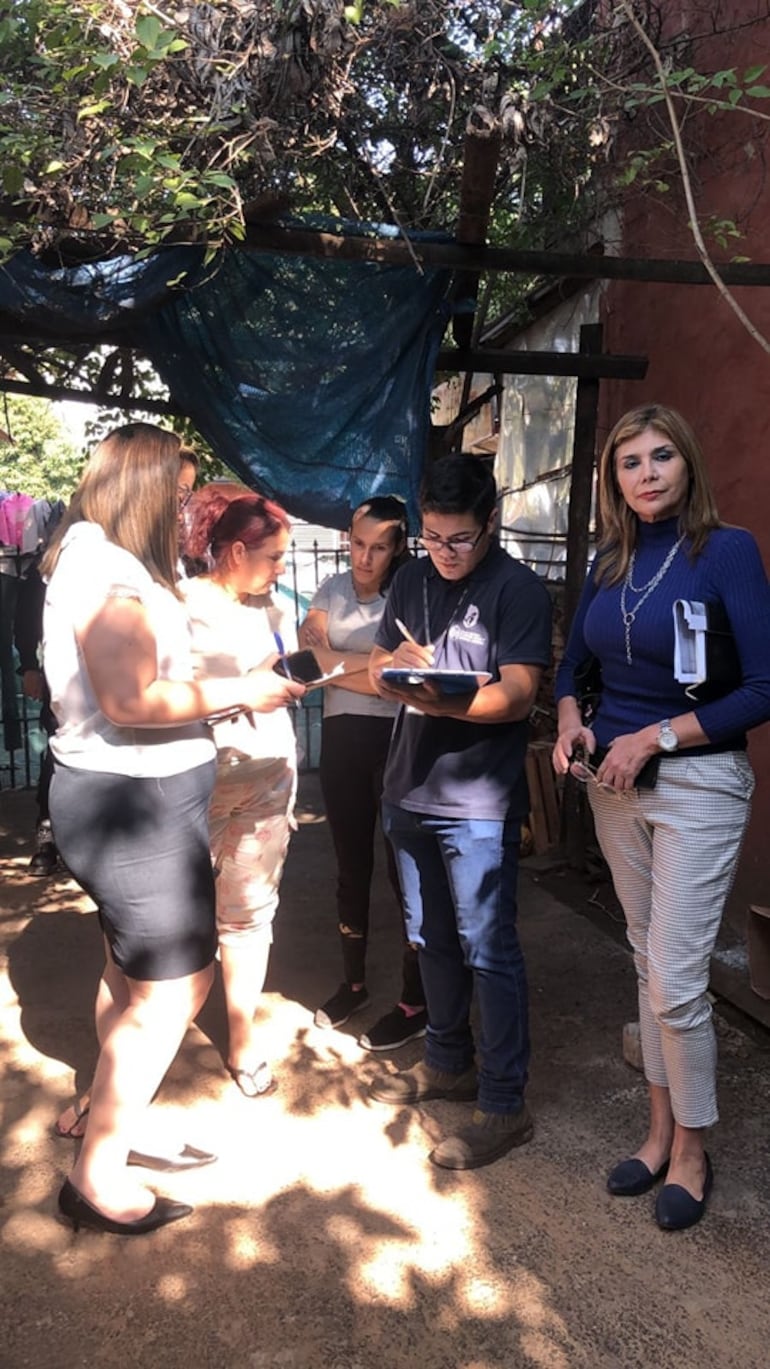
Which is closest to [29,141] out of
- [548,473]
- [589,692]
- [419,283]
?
[419,283]

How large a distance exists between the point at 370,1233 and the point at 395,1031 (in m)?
0.97

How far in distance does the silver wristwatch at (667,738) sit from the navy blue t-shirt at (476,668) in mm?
413

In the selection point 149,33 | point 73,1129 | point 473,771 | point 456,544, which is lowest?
point 73,1129

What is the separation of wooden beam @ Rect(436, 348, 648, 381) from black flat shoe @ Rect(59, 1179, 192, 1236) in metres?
3.63

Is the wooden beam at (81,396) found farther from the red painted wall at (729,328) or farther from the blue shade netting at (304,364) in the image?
the red painted wall at (729,328)

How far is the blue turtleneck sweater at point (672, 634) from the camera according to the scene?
7.53ft

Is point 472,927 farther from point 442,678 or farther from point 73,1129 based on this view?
point 73,1129

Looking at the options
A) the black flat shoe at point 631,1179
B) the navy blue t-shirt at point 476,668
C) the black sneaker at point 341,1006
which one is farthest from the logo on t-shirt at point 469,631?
the black sneaker at point 341,1006

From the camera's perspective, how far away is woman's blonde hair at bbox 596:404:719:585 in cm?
242

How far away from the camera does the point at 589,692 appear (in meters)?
2.78

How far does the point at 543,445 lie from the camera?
7000 mm

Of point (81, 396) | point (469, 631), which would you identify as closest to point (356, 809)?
point (469, 631)

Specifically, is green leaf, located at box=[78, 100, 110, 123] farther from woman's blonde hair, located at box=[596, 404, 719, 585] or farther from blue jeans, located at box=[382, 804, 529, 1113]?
blue jeans, located at box=[382, 804, 529, 1113]

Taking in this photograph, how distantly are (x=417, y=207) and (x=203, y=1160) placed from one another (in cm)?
416
